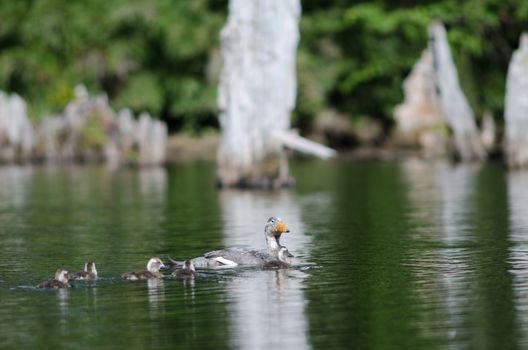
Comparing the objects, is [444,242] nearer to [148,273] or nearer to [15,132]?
[148,273]

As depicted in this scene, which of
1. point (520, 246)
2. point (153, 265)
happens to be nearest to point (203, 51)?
point (520, 246)

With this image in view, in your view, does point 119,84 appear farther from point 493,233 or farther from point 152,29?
point 493,233

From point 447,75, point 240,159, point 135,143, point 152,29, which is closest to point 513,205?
point 240,159

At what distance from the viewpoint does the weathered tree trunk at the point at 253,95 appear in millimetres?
37656

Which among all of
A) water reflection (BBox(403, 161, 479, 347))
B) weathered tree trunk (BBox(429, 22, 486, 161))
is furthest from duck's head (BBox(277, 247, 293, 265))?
Answer: weathered tree trunk (BBox(429, 22, 486, 161))

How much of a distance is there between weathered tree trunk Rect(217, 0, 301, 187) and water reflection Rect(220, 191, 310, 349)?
10087 millimetres

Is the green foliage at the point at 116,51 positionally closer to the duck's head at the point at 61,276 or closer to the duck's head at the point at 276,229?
the duck's head at the point at 276,229

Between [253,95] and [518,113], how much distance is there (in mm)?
10307

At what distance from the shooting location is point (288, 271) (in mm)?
19203

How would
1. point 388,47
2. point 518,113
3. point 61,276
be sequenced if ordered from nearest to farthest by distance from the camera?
point 61,276 → point 518,113 → point 388,47

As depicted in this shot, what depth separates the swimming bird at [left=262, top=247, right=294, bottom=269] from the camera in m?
19.3

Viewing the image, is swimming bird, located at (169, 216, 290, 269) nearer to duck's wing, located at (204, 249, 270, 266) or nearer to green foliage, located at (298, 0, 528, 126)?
duck's wing, located at (204, 249, 270, 266)

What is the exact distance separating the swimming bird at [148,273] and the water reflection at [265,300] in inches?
40.5

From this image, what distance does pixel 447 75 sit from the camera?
5588cm
